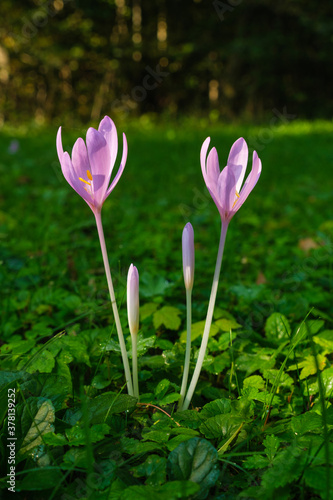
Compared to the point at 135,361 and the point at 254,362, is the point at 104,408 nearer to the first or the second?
the point at 135,361

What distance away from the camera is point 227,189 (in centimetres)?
89

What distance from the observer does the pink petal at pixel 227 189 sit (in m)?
0.87

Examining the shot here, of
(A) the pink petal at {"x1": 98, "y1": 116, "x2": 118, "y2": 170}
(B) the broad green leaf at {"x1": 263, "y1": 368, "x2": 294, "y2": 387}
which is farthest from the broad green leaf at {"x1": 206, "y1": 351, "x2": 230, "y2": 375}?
(A) the pink petal at {"x1": 98, "y1": 116, "x2": 118, "y2": 170}

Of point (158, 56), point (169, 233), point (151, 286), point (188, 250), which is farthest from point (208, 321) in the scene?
point (158, 56)

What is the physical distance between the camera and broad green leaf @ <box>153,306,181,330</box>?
141 centimetres

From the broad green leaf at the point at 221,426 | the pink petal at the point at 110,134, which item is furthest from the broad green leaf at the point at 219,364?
the pink petal at the point at 110,134

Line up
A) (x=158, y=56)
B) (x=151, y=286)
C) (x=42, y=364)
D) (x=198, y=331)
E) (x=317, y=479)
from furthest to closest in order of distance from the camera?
(x=158, y=56), (x=151, y=286), (x=198, y=331), (x=42, y=364), (x=317, y=479)

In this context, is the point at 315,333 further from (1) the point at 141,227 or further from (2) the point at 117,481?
(1) the point at 141,227

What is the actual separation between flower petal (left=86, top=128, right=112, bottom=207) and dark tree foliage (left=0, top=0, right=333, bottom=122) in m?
14.2

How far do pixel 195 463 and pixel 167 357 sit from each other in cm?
39

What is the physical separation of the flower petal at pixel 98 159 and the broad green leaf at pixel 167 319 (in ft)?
2.10

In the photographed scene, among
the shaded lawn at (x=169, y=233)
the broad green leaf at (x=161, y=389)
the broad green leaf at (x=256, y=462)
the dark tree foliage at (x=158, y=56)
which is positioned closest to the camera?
the broad green leaf at (x=256, y=462)

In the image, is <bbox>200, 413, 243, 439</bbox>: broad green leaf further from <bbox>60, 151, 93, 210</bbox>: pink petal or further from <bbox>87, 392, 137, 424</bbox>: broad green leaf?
<bbox>60, 151, 93, 210</bbox>: pink petal

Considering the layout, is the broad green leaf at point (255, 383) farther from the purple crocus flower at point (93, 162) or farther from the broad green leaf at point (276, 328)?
the purple crocus flower at point (93, 162)
